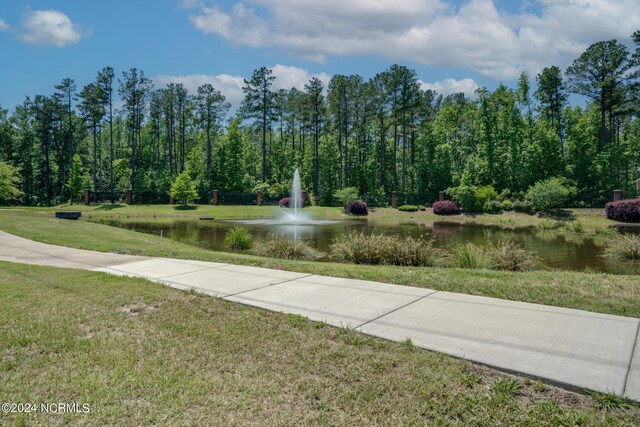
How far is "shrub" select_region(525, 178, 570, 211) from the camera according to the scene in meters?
35.2

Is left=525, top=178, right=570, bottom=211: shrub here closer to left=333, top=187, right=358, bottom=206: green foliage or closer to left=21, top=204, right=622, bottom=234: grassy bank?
left=21, top=204, right=622, bottom=234: grassy bank

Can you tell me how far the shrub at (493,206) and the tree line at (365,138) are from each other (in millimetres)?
4528

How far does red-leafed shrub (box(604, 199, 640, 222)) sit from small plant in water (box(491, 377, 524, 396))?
110 feet

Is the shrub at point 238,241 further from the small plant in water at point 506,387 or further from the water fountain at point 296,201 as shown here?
the water fountain at point 296,201

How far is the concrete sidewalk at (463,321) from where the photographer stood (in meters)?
3.59

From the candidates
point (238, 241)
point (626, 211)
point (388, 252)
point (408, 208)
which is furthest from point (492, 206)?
point (388, 252)

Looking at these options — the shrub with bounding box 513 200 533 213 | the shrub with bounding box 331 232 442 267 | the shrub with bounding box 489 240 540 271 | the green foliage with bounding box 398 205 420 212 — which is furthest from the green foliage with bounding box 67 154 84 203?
the shrub with bounding box 489 240 540 271

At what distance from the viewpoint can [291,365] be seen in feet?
12.2

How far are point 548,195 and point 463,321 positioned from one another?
116 feet

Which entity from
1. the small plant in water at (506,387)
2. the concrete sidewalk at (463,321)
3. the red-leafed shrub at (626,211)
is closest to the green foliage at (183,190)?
the red-leafed shrub at (626,211)

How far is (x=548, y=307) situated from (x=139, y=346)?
5044 mm

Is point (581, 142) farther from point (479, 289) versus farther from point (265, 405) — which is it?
point (265, 405)

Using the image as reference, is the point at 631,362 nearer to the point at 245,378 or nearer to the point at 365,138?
the point at 245,378

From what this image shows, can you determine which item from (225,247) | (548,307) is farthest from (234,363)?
(225,247)
